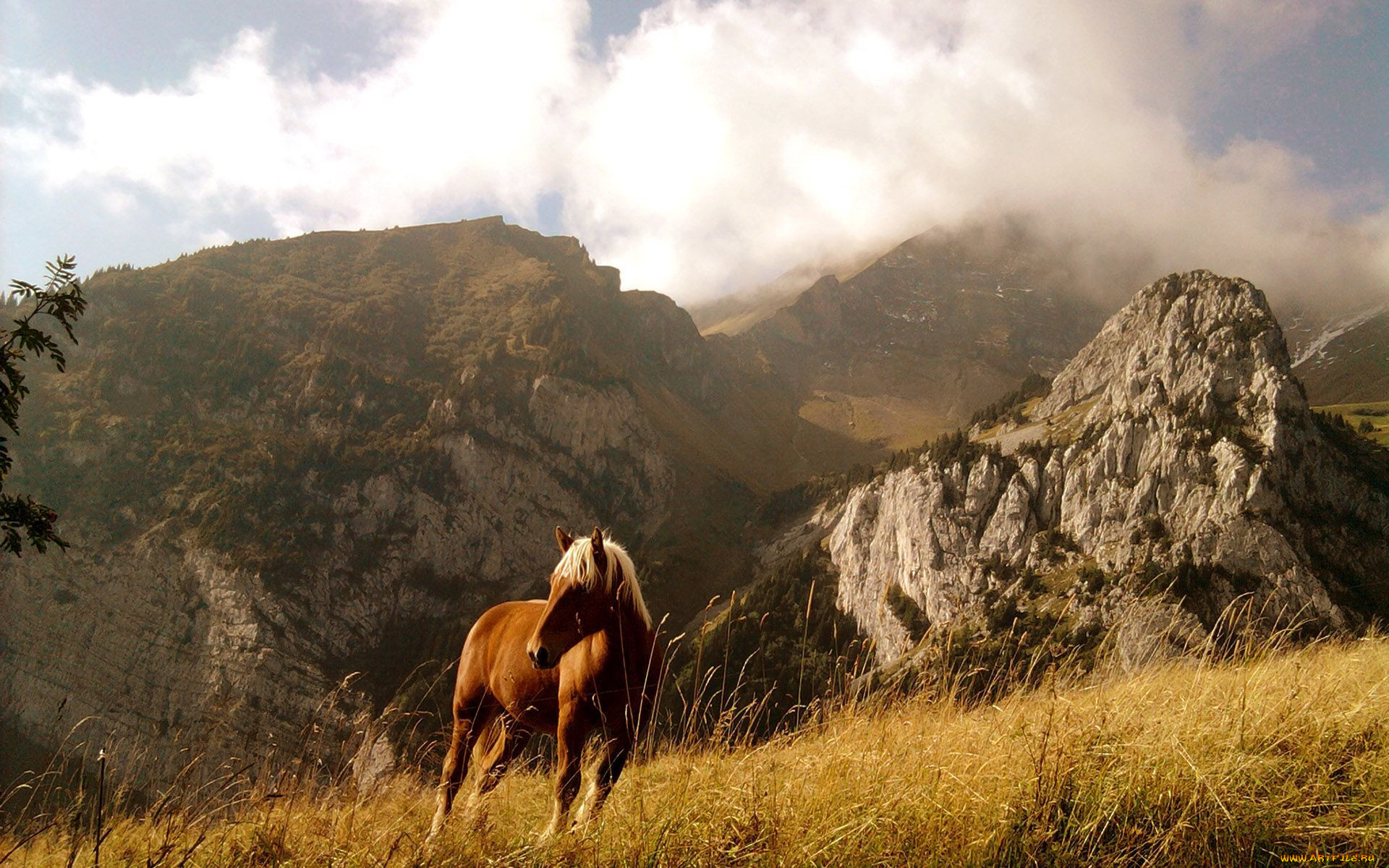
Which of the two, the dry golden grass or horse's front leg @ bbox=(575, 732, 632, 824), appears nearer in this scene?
the dry golden grass

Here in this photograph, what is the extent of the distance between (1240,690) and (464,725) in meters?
8.81

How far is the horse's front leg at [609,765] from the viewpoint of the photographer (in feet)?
19.6

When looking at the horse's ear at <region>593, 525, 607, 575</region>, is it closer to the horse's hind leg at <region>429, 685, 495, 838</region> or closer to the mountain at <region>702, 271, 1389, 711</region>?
the horse's hind leg at <region>429, 685, 495, 838</region>

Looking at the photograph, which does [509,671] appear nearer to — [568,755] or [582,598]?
[568,755]

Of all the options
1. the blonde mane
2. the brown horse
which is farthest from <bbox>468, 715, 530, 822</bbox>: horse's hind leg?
the blonde mane

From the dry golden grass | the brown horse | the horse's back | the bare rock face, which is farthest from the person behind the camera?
the bare rock face

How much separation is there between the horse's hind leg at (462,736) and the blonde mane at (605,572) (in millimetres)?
2593

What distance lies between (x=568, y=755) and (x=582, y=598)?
151 cm

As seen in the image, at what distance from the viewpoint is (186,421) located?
152 m

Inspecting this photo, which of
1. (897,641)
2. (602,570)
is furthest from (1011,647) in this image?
(897,641)

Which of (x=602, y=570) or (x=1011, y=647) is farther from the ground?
(x=602, y=570)

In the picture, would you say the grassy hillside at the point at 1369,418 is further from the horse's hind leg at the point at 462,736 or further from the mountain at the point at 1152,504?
the horse's hind leg at the point at 462,736

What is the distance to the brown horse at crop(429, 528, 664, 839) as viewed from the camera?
629 cm

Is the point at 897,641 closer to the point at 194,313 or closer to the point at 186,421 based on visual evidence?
the point at 186,421
